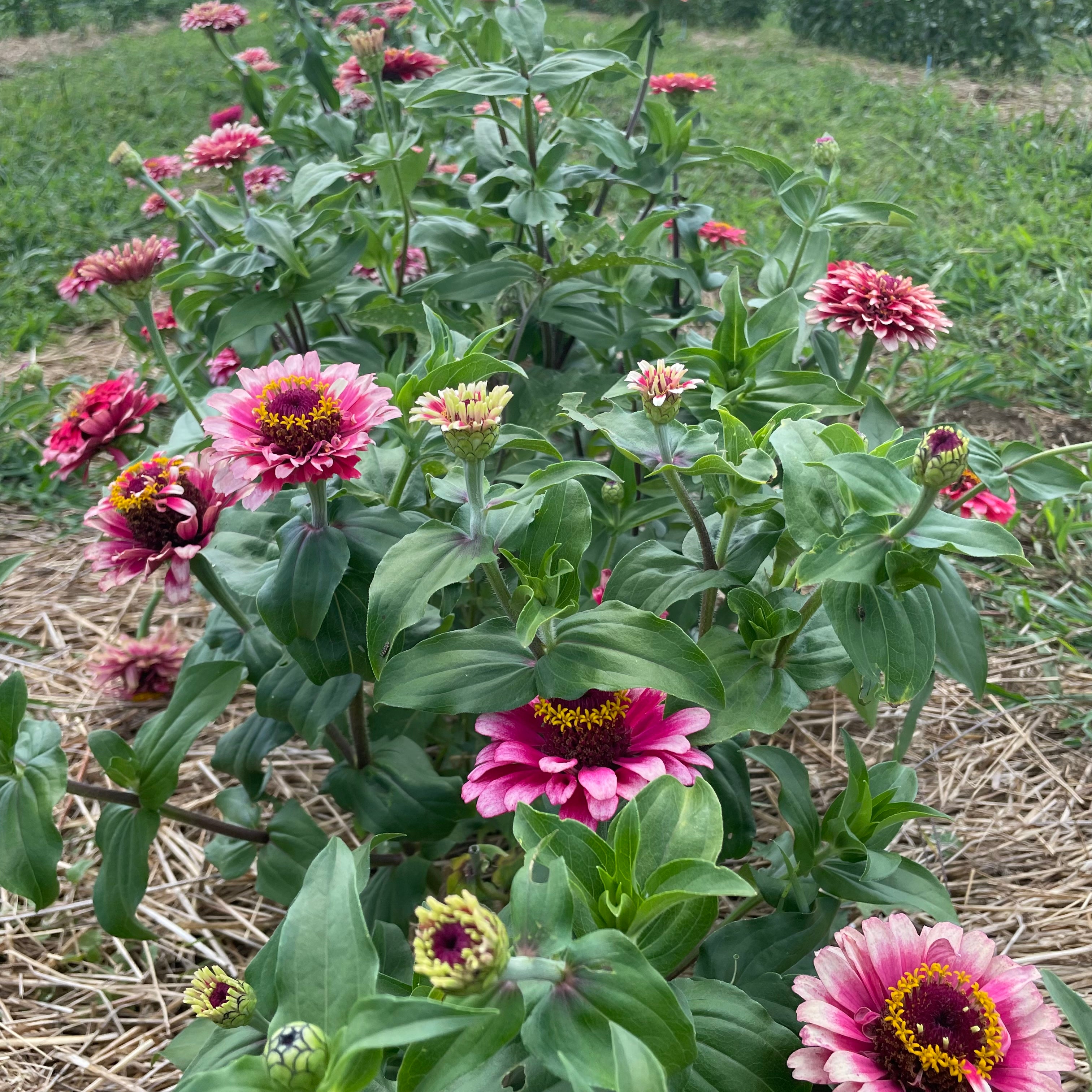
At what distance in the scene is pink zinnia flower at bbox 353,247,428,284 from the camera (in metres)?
1.99

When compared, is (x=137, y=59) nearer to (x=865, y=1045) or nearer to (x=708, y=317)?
(x=708, y=317)

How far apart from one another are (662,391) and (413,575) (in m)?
0.32

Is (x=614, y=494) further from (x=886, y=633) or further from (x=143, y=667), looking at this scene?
(x=143, y=667)

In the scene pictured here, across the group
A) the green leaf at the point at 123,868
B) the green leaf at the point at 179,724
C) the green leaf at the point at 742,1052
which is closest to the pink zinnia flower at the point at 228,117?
the green leaf at the point at 179,724

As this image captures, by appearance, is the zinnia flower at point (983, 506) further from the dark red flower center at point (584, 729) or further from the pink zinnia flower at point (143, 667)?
the pink zinnia flower at point (143, 667)

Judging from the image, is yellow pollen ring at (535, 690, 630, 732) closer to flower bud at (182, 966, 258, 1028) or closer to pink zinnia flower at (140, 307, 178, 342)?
flower bud at (182, 966, 258, 1028)

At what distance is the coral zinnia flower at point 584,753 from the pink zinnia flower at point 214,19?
2078 mm

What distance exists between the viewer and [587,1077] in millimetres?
653

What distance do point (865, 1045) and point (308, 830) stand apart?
84 cm

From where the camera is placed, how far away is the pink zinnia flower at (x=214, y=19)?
7.42 feet

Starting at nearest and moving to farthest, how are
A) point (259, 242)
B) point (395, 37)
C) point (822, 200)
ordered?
point (259, 242)
point (822, 200)
point (395, 37)

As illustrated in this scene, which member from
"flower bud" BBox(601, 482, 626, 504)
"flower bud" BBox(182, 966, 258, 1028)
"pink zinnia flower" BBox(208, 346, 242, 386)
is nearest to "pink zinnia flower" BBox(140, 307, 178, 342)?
"pink zinnia flower" BBox(208, 346, 242, 386)

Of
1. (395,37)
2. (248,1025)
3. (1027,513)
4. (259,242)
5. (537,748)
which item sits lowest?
(1027,513)

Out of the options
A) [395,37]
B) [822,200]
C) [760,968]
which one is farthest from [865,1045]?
[395,37]
